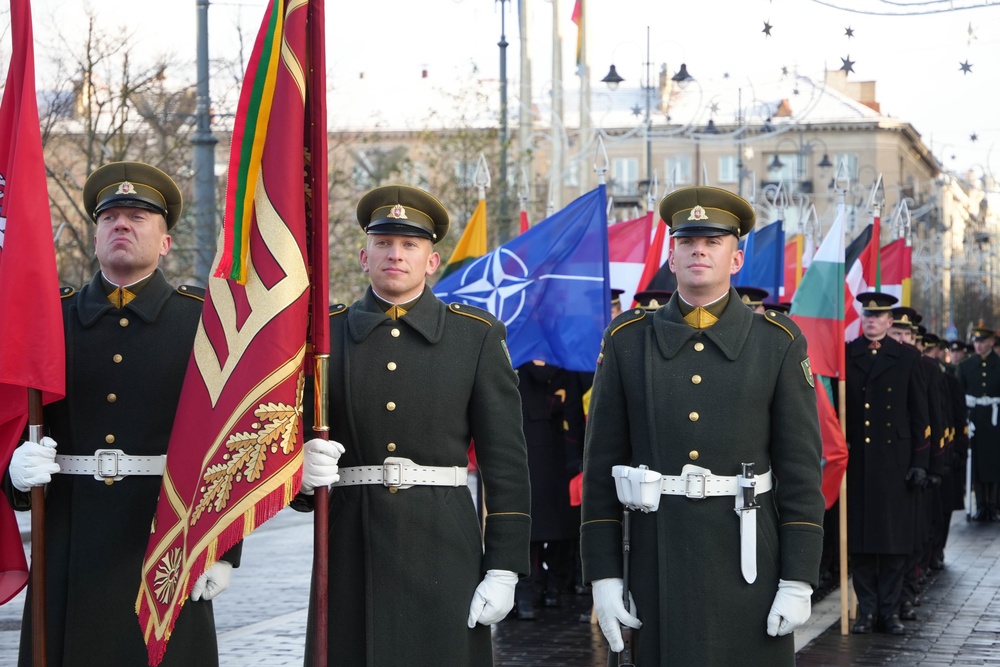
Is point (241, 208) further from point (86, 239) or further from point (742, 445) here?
point (86, 239)

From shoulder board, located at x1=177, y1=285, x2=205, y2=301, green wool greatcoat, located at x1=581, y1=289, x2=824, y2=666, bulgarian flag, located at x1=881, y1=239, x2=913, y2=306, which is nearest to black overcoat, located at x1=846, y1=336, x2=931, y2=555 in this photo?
bulgarian flag, located at x1=881, y1=239, x2=913, y2=306

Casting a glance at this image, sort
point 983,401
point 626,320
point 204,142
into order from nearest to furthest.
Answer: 1. point 626,320
2. point 204,142
3. point 983,401

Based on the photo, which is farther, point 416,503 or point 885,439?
point 885,439

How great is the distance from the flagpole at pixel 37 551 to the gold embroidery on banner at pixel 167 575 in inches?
16.0

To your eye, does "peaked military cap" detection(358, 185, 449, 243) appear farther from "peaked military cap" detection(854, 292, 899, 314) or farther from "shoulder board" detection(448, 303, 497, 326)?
"peaked military cap" detection(854, 292, 899, 314)

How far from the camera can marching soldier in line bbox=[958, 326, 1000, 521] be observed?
18797 millimetres

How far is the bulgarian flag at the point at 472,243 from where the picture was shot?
12.1 metres

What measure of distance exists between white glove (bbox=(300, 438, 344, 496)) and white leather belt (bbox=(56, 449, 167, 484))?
0.66m

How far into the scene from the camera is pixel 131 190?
17.7 feet

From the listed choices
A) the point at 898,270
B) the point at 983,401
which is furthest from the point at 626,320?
the point at 983,401

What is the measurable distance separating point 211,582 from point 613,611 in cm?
130

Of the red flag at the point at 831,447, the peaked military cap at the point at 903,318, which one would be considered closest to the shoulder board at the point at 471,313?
the red flag at the point at 831,447

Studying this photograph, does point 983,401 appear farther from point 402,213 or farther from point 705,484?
point 402,213

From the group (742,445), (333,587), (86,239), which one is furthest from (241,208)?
(86,239)
